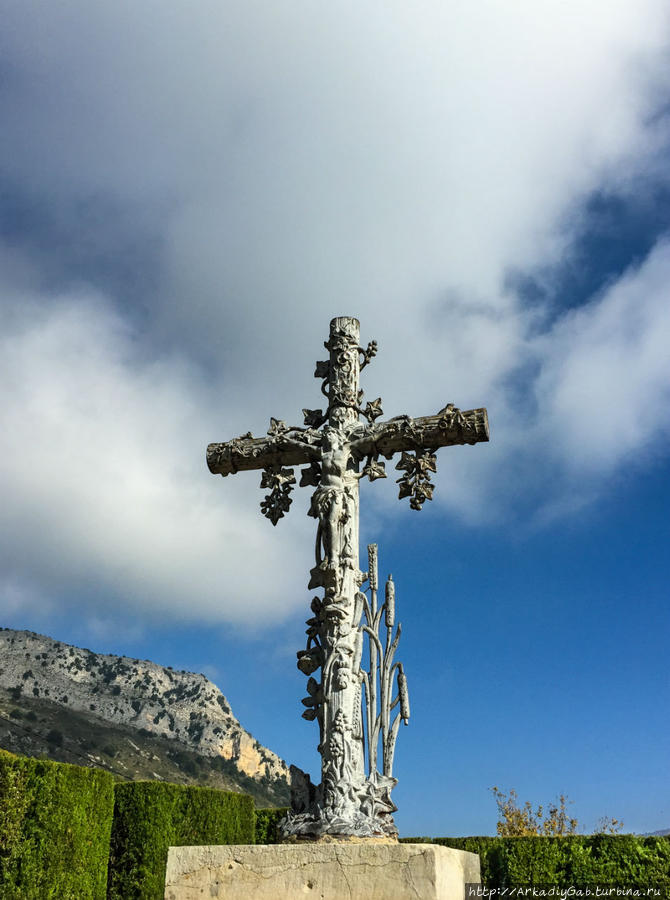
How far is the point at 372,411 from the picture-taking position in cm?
663

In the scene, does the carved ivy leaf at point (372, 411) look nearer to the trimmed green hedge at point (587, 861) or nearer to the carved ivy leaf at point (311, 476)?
the carved ivy leaf at point (311, 476)

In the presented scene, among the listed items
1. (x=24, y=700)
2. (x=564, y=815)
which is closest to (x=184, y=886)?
(x=564, y=815)

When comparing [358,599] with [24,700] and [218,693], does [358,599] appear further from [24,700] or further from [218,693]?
[218,693]

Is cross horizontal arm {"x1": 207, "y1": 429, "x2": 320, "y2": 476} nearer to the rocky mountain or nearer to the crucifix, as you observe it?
the crucifix

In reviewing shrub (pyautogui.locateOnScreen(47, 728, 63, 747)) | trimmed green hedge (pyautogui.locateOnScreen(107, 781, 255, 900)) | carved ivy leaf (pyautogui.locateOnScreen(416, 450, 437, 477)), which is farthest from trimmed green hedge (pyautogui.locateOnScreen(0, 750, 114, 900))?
shrub (pyautogui.locateOnScreen(47, 728, 63, 747))

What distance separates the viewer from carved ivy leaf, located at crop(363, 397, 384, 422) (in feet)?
21.7

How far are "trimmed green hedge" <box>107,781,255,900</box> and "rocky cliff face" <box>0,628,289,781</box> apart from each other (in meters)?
44.7

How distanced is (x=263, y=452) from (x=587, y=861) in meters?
7.28

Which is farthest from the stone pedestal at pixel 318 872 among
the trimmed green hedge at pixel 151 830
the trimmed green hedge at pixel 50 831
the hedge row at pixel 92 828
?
the trimmed green hedge at pixel 151 830

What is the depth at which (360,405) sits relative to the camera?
673 centimetres

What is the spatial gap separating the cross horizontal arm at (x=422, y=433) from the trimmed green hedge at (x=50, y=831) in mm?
7794

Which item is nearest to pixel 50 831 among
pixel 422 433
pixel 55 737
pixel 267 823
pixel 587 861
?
pixel 267 823

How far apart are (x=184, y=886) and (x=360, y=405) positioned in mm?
3718

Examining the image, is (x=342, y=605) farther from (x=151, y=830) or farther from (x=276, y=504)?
(x=151, y=830)
